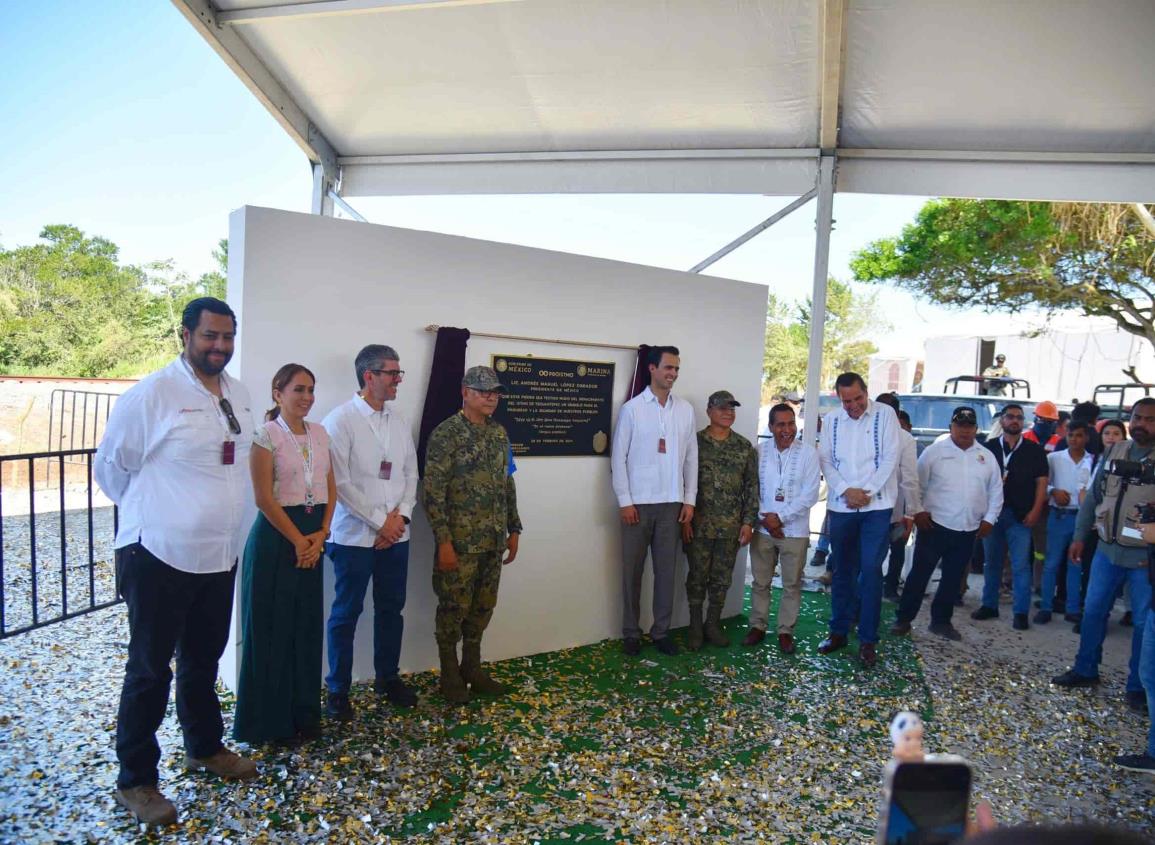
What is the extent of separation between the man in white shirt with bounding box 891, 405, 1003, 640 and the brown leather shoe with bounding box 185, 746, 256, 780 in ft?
14.5

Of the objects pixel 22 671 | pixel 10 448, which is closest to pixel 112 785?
pixel 22 671

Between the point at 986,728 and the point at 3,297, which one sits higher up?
the point at 3,297

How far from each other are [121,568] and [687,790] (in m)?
2.40

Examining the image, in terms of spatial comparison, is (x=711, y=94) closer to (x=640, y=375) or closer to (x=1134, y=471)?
(x=640, y=375)

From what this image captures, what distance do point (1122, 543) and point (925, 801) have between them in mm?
4139

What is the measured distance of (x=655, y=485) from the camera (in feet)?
15.6

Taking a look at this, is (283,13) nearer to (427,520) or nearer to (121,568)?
(427,520)

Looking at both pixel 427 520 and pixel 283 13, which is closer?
pixel 427 520

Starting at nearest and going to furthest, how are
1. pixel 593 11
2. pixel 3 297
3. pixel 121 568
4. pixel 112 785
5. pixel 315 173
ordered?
pixel 121 568
pixel 112 785
pixel 593 11
pixel 315 173
pixel 3 297

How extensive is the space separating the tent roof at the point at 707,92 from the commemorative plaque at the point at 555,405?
2301mm

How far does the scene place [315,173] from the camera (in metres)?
6.82

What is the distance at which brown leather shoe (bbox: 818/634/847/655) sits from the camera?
16.2 ft

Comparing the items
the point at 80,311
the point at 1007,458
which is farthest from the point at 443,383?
the point at 80,311

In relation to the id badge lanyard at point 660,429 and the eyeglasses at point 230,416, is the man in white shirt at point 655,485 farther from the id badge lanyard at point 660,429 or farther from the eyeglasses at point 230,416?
the eyeglasses at point 230,416
